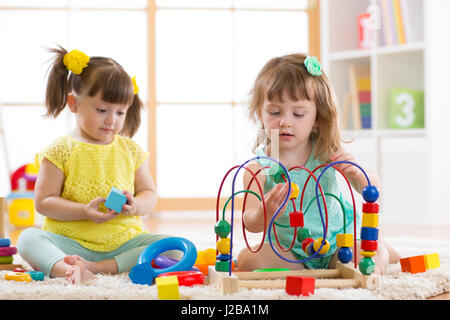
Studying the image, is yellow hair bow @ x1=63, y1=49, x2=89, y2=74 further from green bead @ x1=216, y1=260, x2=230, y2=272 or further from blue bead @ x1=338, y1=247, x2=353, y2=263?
blue bead @ x1=338, y1=247, x2=353, y2=263

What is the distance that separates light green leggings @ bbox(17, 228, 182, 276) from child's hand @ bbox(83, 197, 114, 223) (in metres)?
0.10

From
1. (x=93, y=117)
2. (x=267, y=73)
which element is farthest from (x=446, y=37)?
(x=93, y=117)

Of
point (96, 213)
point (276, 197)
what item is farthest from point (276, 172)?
point (96, 213)

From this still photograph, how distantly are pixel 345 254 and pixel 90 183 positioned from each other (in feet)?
2.07

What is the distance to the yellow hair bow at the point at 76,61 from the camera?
1.50m

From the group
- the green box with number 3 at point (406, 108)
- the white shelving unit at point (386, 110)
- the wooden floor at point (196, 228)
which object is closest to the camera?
the wooden floor at point (196, 228)

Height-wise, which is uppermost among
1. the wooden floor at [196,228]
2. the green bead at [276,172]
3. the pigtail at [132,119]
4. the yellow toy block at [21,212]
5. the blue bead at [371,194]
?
the pigtail at [132,119]

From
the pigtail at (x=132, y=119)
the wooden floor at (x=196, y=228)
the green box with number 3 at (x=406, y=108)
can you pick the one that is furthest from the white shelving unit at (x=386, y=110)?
the pigtail at (x=132, y=119)

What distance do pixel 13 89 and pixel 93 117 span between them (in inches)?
77.2

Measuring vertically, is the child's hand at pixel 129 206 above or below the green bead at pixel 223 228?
above

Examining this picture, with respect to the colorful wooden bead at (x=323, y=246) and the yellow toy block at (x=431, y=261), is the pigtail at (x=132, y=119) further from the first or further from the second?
the yellow toy block at (x=431, y=261)

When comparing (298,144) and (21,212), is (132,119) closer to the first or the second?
(298,144)

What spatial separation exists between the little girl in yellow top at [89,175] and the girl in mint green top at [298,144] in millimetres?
288

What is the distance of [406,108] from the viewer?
278cm
